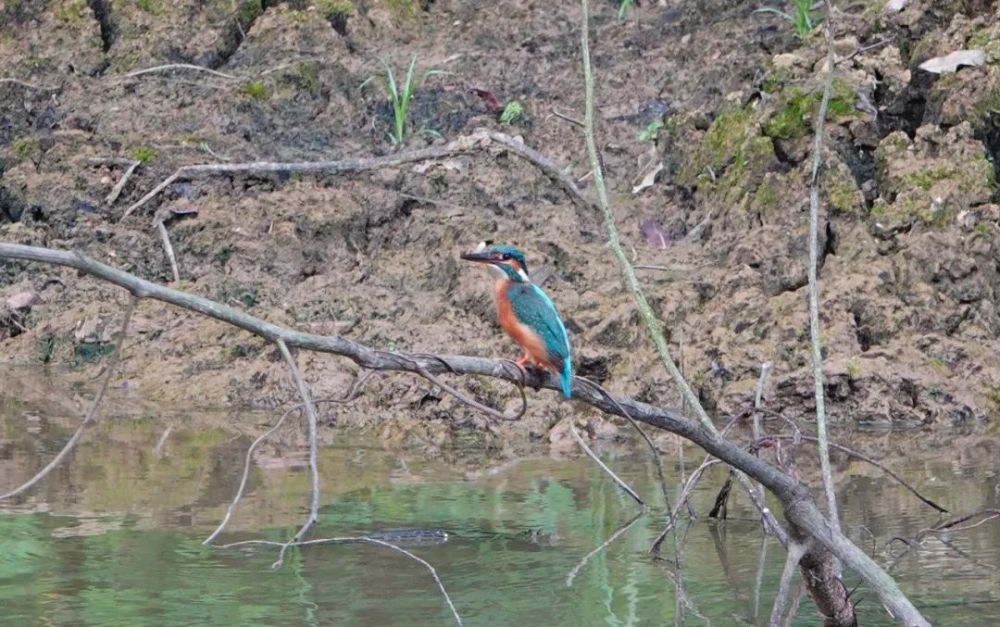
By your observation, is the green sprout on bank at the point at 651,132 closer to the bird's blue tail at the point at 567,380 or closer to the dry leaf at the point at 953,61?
the dry leaf at the point at 953,61

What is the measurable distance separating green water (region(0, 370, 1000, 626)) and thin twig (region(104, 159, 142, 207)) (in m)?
2.38

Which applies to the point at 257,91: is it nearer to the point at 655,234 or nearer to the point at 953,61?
the point at 655,234

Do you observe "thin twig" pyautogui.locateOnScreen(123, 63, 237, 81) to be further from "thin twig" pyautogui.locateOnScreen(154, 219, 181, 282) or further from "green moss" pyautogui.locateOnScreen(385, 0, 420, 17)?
"thin twig" pyautogui.locateOnScreen(154, 219, 181, 282)

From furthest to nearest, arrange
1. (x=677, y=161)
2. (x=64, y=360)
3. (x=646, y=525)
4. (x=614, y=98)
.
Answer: (x=614, y=98) → (x=677, y=161) → (x=64, y=360) → (x=646, y=525)

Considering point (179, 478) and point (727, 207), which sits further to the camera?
point (727, 207)

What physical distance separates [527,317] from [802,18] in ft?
16.5

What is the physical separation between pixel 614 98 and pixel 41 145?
3.86 meters

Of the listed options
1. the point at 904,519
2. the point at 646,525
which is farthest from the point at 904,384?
the point at 646,525

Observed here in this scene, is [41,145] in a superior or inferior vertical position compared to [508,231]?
superior

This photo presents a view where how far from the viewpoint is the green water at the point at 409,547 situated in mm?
4793

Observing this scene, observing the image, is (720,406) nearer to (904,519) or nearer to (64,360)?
(904,519)

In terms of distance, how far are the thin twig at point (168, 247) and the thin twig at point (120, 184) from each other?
14.4 inches

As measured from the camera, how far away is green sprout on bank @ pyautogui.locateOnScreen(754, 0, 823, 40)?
9.17 metres

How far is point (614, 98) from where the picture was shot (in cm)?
980
